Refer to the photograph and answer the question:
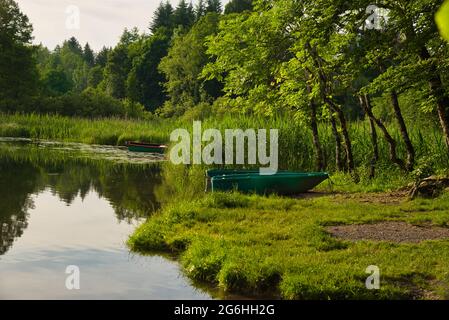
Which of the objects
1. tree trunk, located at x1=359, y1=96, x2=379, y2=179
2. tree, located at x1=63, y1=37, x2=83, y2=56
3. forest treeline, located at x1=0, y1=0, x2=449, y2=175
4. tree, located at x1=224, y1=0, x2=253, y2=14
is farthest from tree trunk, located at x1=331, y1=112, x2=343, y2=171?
tree, located at x1=63, y1=37, x2=83, y2=56

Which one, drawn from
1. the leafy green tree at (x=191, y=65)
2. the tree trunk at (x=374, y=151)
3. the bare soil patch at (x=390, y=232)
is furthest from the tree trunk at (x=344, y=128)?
the leafy green tree at (x=191, y=65)

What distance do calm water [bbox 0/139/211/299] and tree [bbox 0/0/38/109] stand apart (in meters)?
35.1

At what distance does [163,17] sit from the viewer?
314 feet

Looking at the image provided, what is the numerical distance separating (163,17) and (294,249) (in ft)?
301

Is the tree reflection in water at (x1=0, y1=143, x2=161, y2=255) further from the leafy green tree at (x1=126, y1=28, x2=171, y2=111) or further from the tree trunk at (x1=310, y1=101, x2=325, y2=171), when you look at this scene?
the leafy green tree at (x1=126, y1=28, x2=171, y2=111)

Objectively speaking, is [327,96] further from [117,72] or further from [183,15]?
[183,15]

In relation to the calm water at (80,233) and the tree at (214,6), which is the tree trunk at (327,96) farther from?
the tree at (214,6)

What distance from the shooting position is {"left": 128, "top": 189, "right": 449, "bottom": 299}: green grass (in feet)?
22.4

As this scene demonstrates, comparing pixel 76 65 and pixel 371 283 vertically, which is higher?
pixel 76 65
